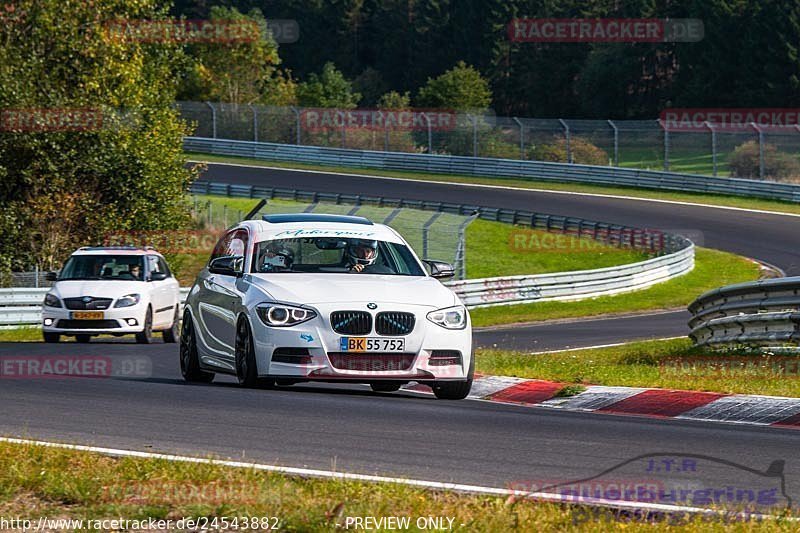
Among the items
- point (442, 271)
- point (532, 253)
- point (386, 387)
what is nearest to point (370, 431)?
point (386, 387)

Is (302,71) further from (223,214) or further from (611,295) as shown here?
(611,295)

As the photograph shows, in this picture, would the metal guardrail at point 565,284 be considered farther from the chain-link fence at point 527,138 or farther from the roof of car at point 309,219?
the roof of car at point 309,219

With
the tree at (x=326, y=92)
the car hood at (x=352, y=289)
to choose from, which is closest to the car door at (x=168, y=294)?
the car hood at (x=352, y=289)

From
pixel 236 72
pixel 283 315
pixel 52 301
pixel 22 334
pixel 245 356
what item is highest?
pixel 236 72

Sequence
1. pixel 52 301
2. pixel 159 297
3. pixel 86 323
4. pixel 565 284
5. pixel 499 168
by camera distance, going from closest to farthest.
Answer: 1. pixel 86 323
2. pixel 52 301
3. pixel 159 297
4. pixel 565 284
5. pixel 499 168

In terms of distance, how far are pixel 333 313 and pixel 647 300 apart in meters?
24.5

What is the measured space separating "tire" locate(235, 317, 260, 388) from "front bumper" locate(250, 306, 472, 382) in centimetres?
12

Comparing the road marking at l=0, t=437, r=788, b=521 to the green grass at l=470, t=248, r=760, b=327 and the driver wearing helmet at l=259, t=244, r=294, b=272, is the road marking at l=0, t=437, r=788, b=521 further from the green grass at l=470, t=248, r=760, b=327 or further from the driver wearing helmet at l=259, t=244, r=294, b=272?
the green grass at l=470, t=248, r=760, b=327

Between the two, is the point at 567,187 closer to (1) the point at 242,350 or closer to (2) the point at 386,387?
(2) the point at 386,387

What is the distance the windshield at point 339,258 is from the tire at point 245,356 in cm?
74

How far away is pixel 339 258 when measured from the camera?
41.5ft

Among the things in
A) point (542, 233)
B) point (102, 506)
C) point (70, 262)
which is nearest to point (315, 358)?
point (102, 506)

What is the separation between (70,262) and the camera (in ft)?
72.6

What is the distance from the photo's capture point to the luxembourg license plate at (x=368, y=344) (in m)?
11.3
